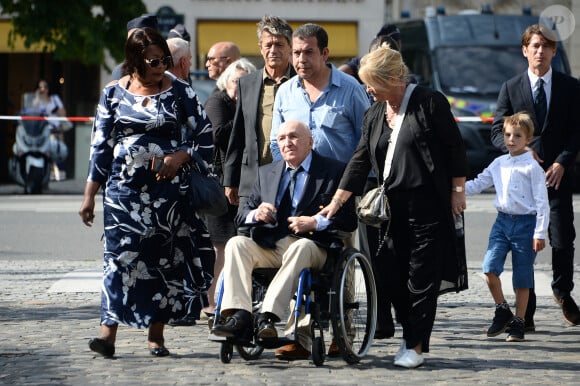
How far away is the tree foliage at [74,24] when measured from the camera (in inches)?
984

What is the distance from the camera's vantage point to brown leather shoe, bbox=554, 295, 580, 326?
32.0ft

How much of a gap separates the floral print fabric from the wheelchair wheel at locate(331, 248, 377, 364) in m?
0.86

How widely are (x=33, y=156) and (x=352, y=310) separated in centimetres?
1452

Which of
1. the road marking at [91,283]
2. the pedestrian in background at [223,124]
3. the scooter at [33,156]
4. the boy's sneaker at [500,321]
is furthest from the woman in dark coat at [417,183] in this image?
the scooter at [33,156]

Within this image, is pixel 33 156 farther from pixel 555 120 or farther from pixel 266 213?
pixel 266 213

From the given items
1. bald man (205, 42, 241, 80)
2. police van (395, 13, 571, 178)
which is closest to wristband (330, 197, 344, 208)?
bald man (205, 42, 241, 80)

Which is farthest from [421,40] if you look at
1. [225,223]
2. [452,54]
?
[225,223]

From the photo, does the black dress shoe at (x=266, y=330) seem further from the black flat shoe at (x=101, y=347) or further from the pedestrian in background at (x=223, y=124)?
the pedestrian in background at (x=223, y=124)

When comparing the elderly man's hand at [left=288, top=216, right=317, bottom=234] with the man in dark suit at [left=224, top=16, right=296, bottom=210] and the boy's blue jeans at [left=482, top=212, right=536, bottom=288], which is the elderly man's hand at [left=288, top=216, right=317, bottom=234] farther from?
the boy's blue jeans at [left=482, top=212, right=536, bottom=288]

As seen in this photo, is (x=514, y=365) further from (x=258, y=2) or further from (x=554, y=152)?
(x=258, y=2)

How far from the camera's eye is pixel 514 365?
8.10 m

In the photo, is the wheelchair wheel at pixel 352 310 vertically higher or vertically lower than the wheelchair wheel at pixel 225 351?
higher

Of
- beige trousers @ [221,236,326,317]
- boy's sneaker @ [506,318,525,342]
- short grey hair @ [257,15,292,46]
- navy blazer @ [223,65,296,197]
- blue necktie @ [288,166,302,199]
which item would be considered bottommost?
boy's sneaker @ [506,318,525,342]

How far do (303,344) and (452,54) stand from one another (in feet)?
49.2
